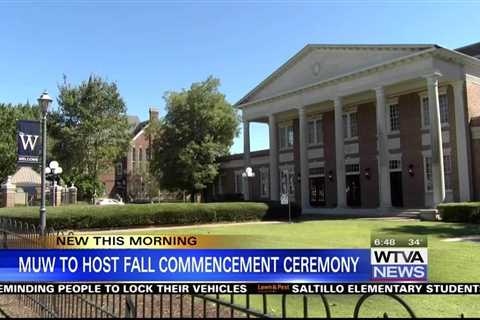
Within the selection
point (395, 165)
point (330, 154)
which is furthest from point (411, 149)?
point (330, 154)

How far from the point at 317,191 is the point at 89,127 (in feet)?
74.6

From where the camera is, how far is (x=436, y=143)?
2791 centimetres

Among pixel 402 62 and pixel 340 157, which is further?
pixel 340 157

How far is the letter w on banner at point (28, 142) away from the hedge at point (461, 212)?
18.9 meters

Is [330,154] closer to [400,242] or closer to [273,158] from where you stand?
[273,158]

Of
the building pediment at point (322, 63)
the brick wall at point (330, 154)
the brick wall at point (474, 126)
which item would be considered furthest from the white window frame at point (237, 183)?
the brick wall at point (474, 126)

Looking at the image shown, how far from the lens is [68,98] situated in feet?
157

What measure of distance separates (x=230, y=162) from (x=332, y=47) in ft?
58.7

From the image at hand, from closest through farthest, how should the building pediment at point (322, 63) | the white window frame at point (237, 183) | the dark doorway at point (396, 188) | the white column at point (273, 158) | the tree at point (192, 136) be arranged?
the building pediment at point (322, 63)
the dark doorway at point (396, 188)
the white column at point (273, 158)
the tree at point (192, 136)
the white window frame at point (237, 183)

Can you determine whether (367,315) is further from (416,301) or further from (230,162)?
(230,162)

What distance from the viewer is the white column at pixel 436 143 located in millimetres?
27727

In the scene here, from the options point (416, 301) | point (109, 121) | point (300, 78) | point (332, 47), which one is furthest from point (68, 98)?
point (416, 301)

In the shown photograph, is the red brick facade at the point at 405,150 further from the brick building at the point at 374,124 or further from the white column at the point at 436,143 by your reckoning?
the white column at the point at 436,143

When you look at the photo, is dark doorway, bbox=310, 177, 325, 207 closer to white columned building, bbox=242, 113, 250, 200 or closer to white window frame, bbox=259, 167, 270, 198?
white columned building, bbox=242, 113, 250, 200
